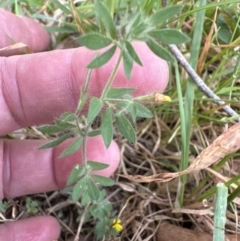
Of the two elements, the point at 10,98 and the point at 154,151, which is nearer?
the point at 10,98

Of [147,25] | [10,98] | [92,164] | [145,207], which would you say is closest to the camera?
[147,25]

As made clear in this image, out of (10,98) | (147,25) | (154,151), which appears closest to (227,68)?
(154,151)

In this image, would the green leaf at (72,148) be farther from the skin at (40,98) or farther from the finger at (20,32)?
the finger at (20,32)

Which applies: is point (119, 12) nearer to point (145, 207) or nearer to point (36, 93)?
point (36, 93)

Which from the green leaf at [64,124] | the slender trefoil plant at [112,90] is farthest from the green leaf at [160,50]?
the green leaf at [64,124]

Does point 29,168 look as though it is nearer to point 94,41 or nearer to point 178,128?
point 178,128

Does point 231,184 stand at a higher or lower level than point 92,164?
lower

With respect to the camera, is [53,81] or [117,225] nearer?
[53,81]

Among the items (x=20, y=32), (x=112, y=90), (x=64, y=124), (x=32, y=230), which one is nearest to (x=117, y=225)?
(x=32, y=230)
